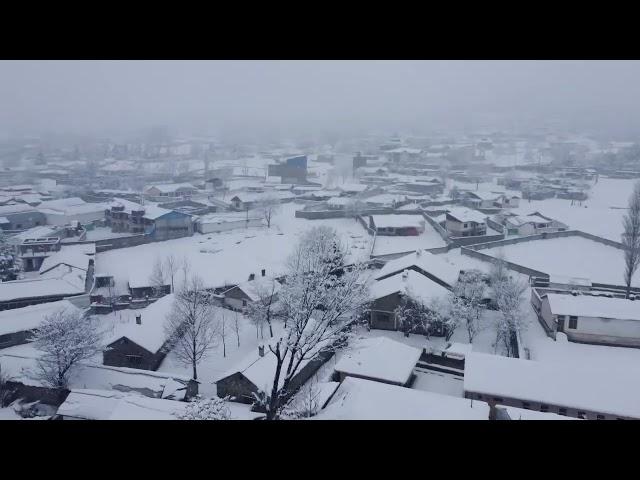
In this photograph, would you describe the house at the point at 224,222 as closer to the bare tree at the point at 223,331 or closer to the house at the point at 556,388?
the bare tree at the point at 223,331

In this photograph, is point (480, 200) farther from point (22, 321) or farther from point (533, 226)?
point (22, 321)

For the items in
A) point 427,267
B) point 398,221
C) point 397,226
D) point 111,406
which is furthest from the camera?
point 398,221

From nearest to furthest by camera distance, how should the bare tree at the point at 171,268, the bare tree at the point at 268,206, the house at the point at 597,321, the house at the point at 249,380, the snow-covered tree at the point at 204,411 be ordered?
the snow-covered tree at the point at 204,411 → the house at the point at 249,380 → the house at the point at 597,321 → the bare tree at the point at 171,268 → the bare tree at the point at 268,206

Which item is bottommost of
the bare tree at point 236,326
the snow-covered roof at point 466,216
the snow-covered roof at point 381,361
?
the bare tree at point 236,326

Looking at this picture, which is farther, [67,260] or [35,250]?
[35,250]

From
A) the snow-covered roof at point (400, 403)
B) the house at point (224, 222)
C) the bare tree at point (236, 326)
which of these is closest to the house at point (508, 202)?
the house at point (224, 222)

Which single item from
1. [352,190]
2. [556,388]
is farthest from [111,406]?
[352,190]

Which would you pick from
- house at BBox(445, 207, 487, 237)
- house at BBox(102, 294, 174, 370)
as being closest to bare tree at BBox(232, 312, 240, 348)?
house at BBox(102, 294, 174, 370)
